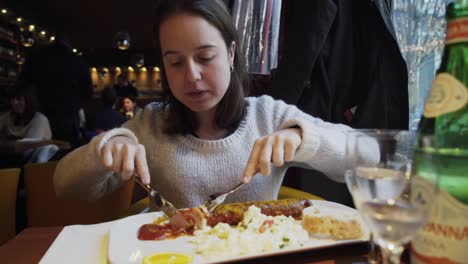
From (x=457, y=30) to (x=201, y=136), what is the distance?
3.25 ft

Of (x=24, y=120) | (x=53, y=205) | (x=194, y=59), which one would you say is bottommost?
(x=53, y=205)

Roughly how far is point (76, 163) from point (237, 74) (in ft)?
2.31

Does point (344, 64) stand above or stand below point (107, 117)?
above

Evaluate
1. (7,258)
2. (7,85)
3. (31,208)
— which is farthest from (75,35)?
(7,258)

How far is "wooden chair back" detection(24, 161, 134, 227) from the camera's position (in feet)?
→ 4.87

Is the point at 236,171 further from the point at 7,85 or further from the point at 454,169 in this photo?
the point at 7,85

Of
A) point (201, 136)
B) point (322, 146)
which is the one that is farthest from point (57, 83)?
point (322, 146)

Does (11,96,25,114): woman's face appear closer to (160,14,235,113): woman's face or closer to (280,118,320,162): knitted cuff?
(160,14,235,113): woman's face

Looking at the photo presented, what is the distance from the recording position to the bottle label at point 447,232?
55cm

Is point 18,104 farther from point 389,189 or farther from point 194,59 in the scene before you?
point 389,189

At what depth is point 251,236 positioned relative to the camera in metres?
0.76

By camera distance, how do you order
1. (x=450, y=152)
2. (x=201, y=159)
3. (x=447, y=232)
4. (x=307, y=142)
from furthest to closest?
(x=201, y=159), (x=307, y=142), (x=450, y=152), (x=447, y=232)

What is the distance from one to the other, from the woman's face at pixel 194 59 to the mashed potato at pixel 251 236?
0.47 m

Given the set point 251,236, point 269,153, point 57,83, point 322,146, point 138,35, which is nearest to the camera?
point 251,236
